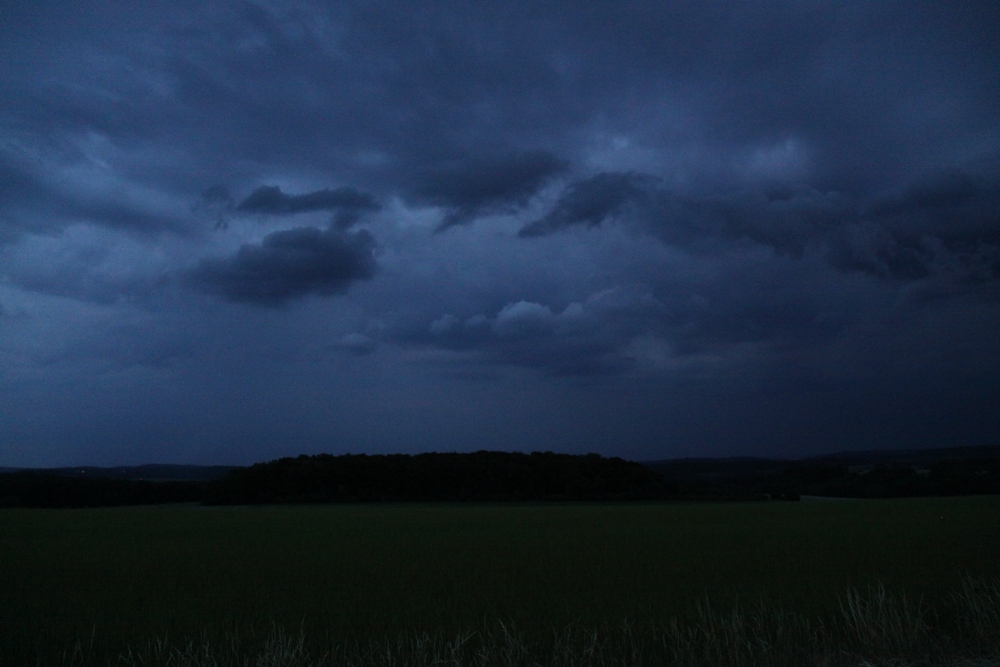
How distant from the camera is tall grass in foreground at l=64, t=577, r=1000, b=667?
24.6 ft

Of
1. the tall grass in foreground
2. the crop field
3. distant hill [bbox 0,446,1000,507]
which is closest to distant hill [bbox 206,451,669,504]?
distant hill [bbox 0,446,1000,507]

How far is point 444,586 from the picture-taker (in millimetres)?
13406

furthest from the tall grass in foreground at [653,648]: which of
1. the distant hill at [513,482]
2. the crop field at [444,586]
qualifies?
the distant hill at [513,482]

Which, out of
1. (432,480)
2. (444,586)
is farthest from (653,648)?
(432,480)

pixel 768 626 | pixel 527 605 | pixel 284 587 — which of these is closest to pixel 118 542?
pixel 284 587

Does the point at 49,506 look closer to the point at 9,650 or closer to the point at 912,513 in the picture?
the point at 9,650

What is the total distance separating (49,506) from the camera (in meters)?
51.1

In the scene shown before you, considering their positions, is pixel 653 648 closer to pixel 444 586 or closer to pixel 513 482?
pixel 444 586

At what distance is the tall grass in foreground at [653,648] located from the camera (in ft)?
24.6

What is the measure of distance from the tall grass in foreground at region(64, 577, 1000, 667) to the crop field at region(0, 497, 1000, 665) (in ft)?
0.26

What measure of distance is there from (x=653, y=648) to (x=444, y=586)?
5.43 m

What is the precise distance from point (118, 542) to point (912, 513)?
33397mm

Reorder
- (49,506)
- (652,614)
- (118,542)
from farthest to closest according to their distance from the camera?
1. (49,506)
2. (118,542)
3. (652,614)

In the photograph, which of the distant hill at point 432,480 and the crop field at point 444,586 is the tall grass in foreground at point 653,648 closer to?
the crop field at point 444,586
